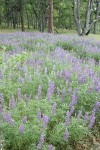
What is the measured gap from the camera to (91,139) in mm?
4301

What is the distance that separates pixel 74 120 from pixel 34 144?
2.38 ft

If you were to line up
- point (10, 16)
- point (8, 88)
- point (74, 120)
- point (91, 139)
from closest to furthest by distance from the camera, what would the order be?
point (74, 120) → point (91, 139) → point (8, 88) → point (10, 16)

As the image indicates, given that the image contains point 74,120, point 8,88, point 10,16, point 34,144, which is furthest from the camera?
point 10,16

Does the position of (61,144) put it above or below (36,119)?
below

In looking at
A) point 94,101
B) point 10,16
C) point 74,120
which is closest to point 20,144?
point 74,120

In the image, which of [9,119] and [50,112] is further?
[50,112]

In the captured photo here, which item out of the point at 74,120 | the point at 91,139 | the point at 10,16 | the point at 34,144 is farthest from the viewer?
the point at 10,16

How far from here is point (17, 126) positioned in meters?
3.52

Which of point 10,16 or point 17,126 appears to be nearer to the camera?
point 17,126

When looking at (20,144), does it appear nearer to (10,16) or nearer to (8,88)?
(8,88)

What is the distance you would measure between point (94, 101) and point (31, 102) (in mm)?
1126

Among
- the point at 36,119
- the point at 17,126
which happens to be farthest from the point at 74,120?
the point at 17,126

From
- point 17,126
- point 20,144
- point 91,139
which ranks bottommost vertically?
point 91,139

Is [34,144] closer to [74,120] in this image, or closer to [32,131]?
[32,131]
